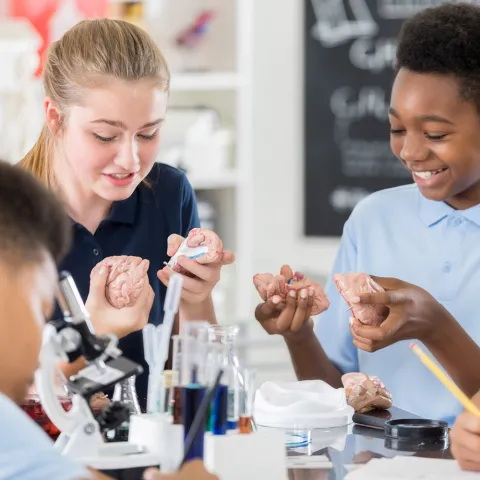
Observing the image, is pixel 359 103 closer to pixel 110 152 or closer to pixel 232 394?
pixel 110 152

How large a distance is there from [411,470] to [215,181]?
2.67 metres

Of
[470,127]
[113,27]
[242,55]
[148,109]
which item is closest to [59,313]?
[148,109]

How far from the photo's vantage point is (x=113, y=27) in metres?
2.10

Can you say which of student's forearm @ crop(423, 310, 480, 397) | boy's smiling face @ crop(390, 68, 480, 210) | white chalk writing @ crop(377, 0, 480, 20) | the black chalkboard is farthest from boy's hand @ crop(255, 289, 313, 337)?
white chalk writing @ crop(377, 0, 480, 20)

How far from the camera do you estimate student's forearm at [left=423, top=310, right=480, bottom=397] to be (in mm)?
1989

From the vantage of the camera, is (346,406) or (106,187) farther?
(106,187)

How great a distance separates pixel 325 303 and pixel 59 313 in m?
0.53

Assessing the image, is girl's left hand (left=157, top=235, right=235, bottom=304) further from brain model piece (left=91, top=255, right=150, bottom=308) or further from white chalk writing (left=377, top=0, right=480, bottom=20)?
white chalk writing (left=377, top=0, right=480, bottom=20)

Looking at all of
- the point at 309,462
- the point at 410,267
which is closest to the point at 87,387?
the point at 309,462

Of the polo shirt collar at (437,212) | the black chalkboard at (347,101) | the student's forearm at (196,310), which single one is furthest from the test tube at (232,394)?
the black chalkboard at (347,101)

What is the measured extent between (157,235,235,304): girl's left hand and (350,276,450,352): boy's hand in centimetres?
28

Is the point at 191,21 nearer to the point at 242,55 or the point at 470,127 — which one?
the point at 242,55

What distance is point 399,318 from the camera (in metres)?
1.90

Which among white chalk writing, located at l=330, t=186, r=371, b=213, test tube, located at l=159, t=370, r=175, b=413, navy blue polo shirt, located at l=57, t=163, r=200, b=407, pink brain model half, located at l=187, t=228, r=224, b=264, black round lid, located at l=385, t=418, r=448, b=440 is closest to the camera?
test tube, located at l=159, t=370, r=175, b=413
